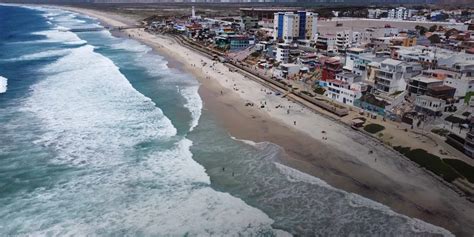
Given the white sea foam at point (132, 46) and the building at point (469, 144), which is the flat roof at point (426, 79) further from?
the white sea foam at point (132, 46)

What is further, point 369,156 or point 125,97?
point 125,97

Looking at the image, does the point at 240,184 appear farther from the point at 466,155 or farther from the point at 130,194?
the point at 466,155

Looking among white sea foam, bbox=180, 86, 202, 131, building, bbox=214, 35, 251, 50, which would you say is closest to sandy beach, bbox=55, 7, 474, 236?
white sea foam, bbox=180, 86, 202, 131

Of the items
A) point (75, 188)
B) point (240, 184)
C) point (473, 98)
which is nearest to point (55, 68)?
point (75, 188)

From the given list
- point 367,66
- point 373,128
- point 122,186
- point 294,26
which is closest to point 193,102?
point 122,186

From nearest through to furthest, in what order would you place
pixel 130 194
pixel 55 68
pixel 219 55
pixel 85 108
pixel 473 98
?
pixel 130 194 < pixel 473 98 < pixel 85 108 < pixel 55 68 < pixel 219 55

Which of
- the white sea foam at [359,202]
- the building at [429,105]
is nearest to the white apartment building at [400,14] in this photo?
the building at [429,105]
